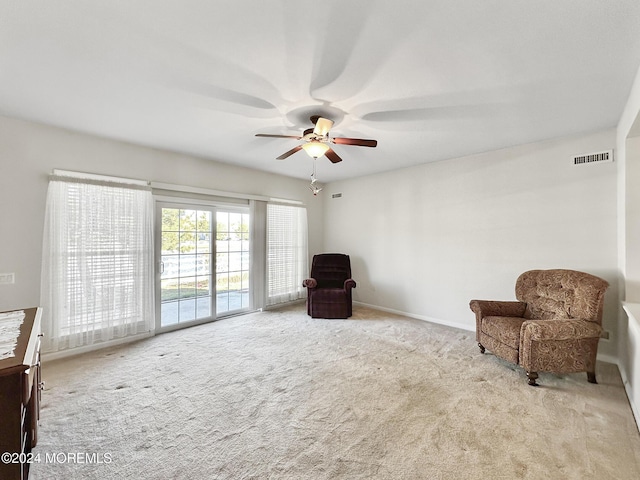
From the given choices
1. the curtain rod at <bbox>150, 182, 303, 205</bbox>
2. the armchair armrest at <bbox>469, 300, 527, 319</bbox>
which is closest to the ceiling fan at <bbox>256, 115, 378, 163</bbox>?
the curtain rod at <bbox>150, 182, 303, 205</bbox>

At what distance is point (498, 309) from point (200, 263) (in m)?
4.24

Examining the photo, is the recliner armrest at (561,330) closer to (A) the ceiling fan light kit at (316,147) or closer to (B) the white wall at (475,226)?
(B) the white wall at (475,226)

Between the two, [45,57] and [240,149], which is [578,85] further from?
[45,57]

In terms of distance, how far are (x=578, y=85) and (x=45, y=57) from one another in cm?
409

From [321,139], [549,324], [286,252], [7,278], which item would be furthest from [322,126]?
[7,278]

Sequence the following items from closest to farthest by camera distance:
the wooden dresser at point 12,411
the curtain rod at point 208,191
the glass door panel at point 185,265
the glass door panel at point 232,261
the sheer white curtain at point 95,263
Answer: the wooden dresser at point 12,411
the sheer white curtain at point 95,263
the curtain rod at point 208,191
the glass door panel at point 185,265
the glass door panel at point 232,261

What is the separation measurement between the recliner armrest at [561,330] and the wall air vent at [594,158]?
6.30 ft

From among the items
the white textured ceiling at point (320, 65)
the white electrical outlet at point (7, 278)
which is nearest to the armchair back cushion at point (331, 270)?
the white textured ceiling at point (320, 65)

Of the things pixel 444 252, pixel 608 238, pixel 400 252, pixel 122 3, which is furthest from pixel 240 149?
pixel 608 238

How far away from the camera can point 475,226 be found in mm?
4242

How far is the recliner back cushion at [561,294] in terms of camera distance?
2758 millimetres

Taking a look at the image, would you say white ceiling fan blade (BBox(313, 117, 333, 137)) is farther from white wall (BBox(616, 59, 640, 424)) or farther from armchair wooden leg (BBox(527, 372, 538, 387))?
armchair wooden leg (BBox(527, 372, 538, 387))

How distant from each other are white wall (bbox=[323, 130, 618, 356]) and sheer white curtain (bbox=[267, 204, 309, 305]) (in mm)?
881

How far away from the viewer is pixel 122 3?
5.01 feet
